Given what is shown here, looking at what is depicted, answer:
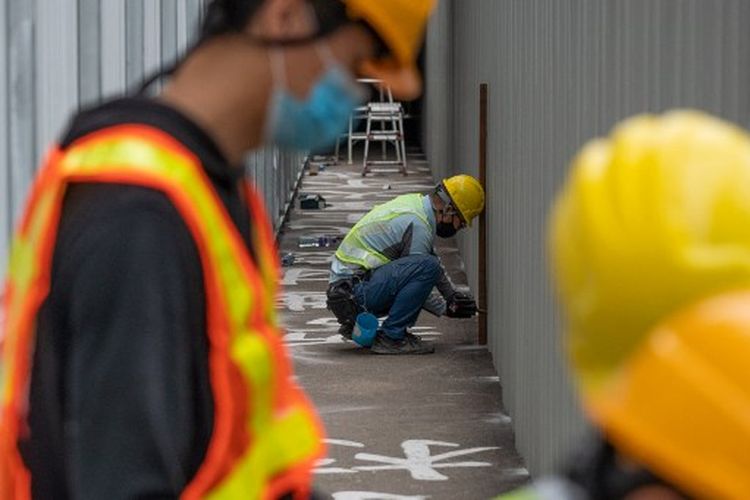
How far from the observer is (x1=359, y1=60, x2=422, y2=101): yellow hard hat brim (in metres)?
3.12

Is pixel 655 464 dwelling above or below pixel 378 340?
above

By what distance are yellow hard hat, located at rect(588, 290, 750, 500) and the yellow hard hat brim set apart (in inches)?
53.6

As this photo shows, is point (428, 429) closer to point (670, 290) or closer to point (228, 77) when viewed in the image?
point (228, 77)

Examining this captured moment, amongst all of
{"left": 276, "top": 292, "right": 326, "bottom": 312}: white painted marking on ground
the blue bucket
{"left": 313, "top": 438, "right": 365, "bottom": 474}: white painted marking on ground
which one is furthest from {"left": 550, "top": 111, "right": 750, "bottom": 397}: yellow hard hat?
{"left": 276, "top": 292, "right": 326, "bottom": 312}: white painted marking on ground

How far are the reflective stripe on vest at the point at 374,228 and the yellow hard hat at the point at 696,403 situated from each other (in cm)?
1175

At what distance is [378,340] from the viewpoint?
44.9 ft

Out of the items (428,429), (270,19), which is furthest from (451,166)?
(270,19)

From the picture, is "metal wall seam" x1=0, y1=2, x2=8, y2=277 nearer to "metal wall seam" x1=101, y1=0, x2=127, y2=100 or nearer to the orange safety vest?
"metal wall seam" x1=101, y1=0, x2=127, y2=100

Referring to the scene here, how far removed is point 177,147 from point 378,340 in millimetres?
10854

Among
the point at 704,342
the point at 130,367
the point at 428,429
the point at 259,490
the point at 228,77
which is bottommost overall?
the point at 428,429

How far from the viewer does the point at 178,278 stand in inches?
107

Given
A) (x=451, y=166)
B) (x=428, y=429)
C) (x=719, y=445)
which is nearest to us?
(x=719, y=445)

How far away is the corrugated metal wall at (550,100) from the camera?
15.6 ft

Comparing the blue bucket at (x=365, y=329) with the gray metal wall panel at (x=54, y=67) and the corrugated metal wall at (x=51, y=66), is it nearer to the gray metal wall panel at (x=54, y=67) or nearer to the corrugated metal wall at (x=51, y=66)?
the corrugated metal wall at (x=51, y=66)
